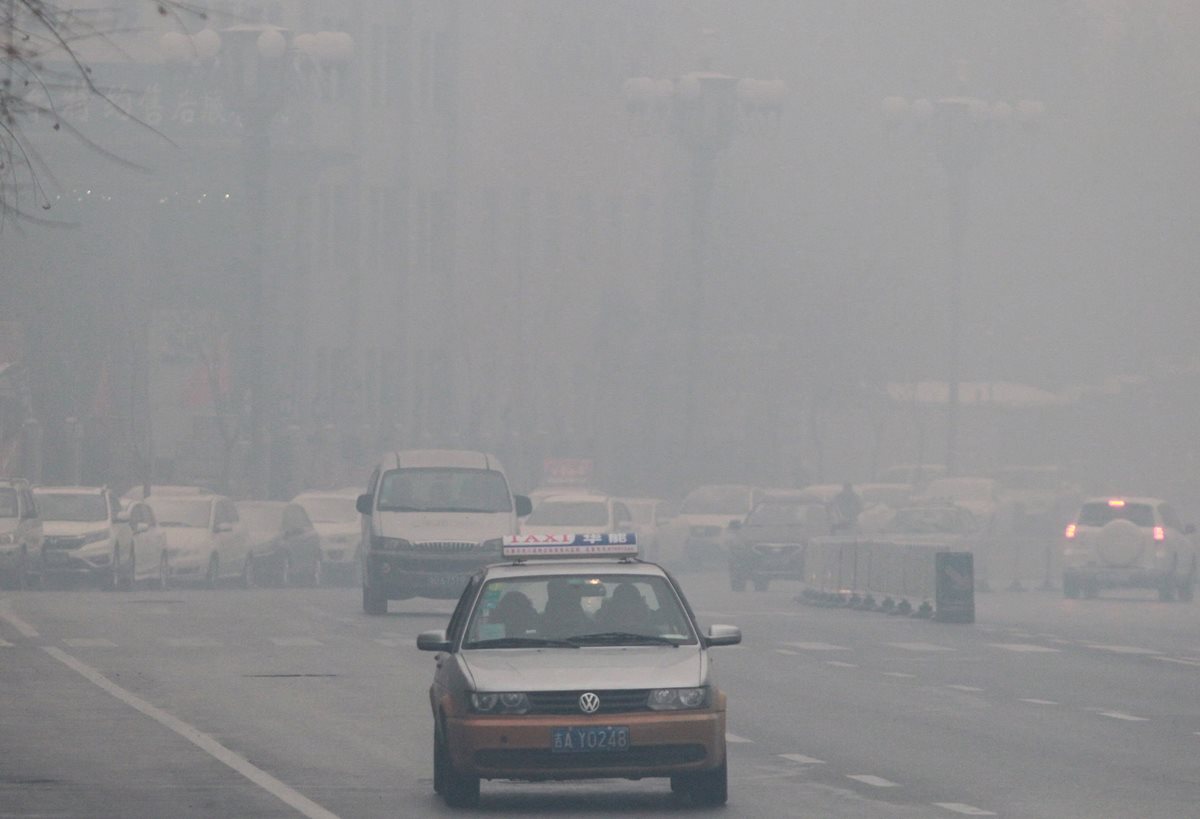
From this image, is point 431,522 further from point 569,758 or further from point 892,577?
point 569,758

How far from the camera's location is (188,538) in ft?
146

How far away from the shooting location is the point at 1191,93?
3735 inches

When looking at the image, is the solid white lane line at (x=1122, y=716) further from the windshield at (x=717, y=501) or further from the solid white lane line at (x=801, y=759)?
the windshield at (x=717, y=501)

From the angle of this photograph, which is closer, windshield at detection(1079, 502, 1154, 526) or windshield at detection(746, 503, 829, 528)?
windshield at detection(1079, 502, 1154, 526)

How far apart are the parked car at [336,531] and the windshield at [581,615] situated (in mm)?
32914

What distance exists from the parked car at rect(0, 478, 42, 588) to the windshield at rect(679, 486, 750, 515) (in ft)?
61.9

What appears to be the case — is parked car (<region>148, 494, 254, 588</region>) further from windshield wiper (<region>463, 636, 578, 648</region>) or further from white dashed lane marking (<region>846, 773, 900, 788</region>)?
windshield wiper (<region>463, 636, 578, 648</region>)

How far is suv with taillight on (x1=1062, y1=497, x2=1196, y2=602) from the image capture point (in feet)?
143

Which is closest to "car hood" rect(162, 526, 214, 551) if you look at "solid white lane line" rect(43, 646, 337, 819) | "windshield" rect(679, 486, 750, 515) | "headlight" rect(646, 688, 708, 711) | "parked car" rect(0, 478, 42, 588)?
"parked car" rect(0, 478, 42, 588)

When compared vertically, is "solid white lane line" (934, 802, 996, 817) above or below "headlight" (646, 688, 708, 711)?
below

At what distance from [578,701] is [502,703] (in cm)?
38

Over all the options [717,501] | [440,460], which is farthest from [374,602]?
[717,501]

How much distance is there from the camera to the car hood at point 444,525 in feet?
112

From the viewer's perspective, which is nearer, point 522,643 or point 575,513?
point 522,643
